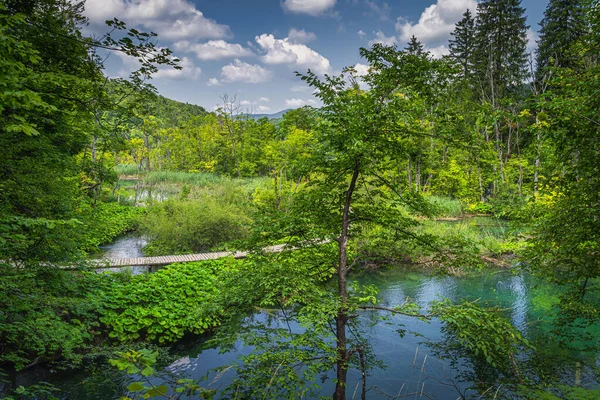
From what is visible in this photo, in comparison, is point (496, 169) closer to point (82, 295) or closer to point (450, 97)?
point (450, 97)

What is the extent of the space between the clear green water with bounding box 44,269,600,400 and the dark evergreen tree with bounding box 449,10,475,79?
18247 mm

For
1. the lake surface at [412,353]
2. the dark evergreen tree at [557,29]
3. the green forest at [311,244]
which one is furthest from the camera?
the dark evergreen tree at [557,29]

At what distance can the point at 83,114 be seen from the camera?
16.8 feet

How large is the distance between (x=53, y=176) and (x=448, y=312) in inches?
195

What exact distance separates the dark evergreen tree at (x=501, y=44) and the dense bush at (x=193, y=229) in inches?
720

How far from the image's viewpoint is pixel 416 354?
5277 mm

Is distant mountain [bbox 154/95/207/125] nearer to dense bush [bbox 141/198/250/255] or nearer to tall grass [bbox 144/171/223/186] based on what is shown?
dense bush [bbox 141/198/250/255]

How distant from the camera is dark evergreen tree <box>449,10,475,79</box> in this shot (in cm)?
2291

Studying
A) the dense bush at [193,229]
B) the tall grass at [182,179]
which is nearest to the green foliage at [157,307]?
the dense bush at [193,229]

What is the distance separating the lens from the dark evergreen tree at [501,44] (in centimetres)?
2052

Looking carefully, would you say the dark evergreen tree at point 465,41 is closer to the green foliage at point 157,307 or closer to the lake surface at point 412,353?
the lake surface at point 412,353

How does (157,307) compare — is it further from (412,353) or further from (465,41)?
(465,41)

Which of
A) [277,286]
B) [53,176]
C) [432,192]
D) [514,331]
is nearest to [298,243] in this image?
[277,286]

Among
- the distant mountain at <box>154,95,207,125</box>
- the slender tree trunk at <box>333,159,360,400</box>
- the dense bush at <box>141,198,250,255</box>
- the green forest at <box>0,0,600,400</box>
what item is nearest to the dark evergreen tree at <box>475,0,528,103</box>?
the dense bush at <box>141,198,250,255</box>
